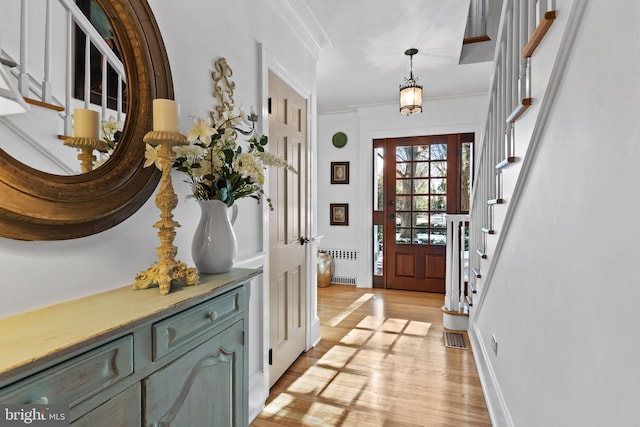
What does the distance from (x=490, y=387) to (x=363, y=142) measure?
3.70 m

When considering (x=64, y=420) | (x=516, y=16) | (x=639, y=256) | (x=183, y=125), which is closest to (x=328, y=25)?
(x=516, y=16)

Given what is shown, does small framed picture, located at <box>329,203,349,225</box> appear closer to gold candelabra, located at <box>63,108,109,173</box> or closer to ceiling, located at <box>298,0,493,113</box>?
ceiling, located at <box>298,0,493,113</box>

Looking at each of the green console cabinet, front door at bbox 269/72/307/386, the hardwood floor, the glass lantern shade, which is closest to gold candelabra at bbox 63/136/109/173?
the green console cabinet

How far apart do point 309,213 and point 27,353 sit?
7.78ft

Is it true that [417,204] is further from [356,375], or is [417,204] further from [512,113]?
[512,113]

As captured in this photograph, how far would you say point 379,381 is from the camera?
235 centimetres

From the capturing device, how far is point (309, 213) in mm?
2930

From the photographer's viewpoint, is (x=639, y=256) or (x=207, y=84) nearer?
(x=639, y=256)

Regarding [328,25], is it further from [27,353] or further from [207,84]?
[27,353]

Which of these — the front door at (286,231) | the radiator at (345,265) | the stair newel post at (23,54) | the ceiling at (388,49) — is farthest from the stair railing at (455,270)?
the stair newel post at (23,54)

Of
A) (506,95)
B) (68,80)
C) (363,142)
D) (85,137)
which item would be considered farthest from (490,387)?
(363,142)

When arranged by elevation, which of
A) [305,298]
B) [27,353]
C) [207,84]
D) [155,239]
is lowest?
[305,298]

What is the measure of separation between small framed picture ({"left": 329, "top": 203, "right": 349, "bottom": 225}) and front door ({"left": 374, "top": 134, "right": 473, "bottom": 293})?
471mm

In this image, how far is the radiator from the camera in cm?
521
